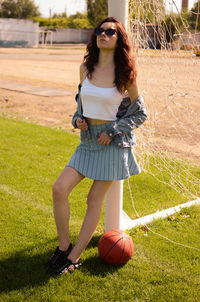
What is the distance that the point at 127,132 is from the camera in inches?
128

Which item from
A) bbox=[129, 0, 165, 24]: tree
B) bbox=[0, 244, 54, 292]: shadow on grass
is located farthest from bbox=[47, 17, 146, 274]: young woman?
bbox=[129, 0, 165, 24]: tree

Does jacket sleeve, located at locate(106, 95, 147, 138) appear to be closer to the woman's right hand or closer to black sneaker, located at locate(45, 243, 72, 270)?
the woman's right hand

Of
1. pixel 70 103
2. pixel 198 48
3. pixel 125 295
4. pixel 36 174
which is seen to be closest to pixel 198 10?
pixel 198 48

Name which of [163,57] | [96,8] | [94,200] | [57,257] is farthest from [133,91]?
[96,8]

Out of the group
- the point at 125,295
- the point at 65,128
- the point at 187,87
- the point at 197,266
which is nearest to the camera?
the point at 125,295

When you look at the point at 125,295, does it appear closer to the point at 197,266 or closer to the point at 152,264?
the point at 152,264

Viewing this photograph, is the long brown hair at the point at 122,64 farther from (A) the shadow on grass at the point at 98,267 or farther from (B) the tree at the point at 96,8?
(A) the shadow on grass at the point at 98,267

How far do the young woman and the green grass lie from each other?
0.75ft

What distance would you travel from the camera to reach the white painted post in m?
3.53

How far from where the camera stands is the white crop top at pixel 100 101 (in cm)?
314

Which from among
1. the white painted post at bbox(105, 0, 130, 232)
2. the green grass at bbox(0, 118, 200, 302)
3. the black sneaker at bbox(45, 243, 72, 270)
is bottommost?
the green grass at bbox(0, 118, 200, 302)

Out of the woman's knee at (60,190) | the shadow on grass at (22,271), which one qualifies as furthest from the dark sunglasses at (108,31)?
the shadow on grass at (22,271)

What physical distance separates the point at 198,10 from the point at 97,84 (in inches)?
50.4

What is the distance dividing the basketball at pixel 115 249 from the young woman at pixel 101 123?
0.23 metres
